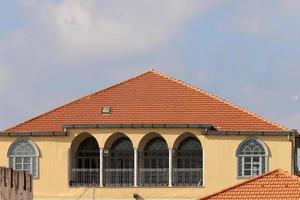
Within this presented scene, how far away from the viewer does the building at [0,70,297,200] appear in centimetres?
8338

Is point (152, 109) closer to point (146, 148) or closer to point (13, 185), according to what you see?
point (146, 148)

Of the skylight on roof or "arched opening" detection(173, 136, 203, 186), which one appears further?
the skylight on roof

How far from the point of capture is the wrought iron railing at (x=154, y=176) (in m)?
84.1

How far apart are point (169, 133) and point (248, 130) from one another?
4.76m

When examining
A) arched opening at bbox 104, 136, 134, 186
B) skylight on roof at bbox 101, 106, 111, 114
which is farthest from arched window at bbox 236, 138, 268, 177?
skylight on roof at bbox 101, 106, 111, 114

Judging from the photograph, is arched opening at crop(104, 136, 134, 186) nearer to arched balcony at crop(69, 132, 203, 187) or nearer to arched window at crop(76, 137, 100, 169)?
arched balcony at crop(69, 132, 203, 187)

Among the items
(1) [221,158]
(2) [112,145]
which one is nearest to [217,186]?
(1) [221,158]

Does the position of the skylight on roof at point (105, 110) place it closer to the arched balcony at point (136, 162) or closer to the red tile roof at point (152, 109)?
the red tile roof at point (152, 109)

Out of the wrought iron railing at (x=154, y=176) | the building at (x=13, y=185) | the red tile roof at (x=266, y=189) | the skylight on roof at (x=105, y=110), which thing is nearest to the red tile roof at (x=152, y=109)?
the skylight on roof at (x=105, y=110)

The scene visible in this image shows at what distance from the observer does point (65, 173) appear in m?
84.5

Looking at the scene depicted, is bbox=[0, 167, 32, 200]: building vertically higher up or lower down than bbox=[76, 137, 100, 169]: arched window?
lower down

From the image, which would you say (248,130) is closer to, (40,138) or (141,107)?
(141,107)

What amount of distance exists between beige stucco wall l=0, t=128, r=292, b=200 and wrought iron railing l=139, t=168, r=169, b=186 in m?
0.79

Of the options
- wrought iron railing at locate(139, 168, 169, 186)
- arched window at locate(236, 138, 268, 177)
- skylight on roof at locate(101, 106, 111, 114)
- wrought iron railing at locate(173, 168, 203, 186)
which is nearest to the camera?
arched window at locate(236, 138, 268, 177)
